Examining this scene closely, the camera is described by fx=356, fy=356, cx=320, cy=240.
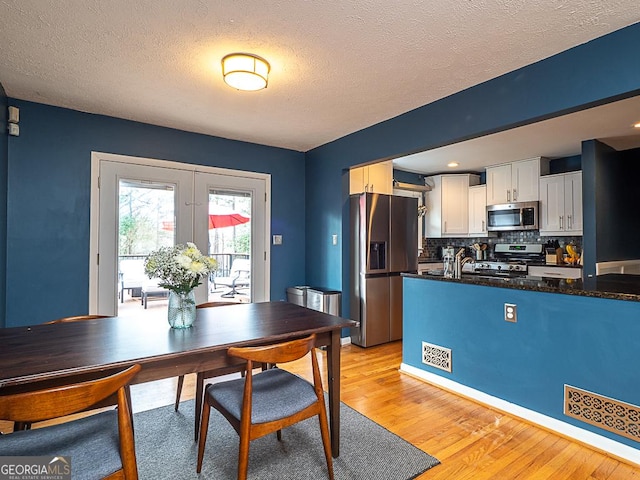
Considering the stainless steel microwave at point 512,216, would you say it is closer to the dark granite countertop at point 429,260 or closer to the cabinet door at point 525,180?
the cabinet door at point 525,180

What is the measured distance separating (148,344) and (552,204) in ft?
17.0

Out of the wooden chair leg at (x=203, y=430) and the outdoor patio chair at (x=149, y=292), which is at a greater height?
the outdoor patio chair at (x=149, y=292)

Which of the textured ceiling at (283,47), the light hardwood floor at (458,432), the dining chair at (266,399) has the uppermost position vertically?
the textured ceiling at (283,47)

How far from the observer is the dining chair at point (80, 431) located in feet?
3.45

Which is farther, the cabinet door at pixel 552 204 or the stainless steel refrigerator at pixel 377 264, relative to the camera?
the cabinet door at pixel 552 204

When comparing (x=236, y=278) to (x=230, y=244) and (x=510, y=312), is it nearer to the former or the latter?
(x=230, y=244)

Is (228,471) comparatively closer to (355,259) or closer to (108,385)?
(108,385)

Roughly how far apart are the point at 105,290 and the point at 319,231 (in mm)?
2338

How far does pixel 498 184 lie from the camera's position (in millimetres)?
5402

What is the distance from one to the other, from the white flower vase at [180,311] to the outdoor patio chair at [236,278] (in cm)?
222

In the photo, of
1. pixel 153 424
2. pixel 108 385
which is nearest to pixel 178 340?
pixel 108 385

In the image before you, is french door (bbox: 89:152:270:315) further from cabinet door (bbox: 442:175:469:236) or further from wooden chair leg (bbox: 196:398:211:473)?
cabinet door (bbox: 442:175:469:236)

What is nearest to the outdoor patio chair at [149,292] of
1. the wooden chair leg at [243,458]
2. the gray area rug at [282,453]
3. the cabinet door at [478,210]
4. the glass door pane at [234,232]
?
the glass door pane at [234,232]

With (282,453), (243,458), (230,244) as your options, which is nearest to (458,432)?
(282,453)
